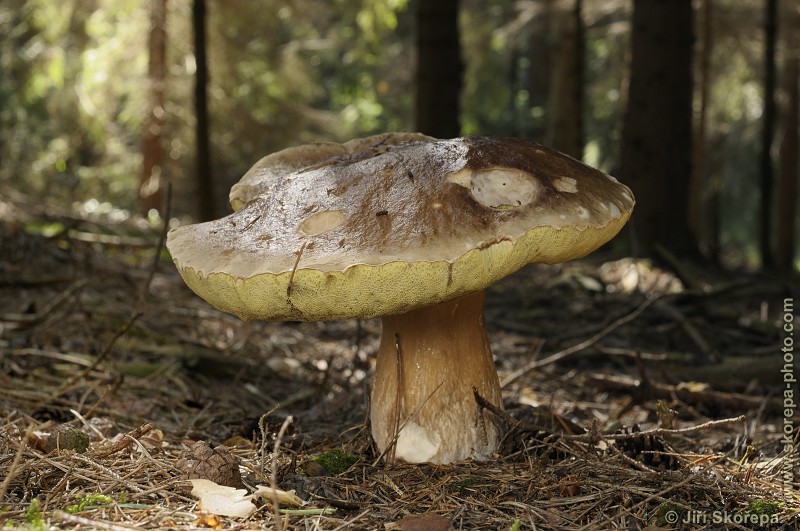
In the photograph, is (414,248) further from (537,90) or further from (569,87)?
(537,90)

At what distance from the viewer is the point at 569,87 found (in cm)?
968

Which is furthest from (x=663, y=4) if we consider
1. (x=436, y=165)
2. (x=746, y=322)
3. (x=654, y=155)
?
(x=436, y=165)

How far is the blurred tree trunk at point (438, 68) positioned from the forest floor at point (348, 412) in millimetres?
1786

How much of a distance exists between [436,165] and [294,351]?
2133 millimetres

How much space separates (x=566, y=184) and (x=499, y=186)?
8.3 inches

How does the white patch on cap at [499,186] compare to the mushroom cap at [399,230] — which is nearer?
the mushroom cap at [399,230]

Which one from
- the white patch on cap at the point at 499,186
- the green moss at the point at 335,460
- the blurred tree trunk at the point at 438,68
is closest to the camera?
the white patch on cap at the point at 499,186

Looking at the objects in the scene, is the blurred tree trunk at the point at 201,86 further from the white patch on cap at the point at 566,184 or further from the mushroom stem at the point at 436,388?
the white patch on cap at the point at 566,184

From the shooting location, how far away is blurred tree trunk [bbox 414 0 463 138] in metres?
6.10

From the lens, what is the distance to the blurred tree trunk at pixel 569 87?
940cm

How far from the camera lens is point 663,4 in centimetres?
580

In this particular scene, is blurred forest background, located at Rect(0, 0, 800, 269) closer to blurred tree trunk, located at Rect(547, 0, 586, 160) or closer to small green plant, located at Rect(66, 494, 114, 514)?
blurred tree trunk, located at Rect(547, 0, 586, 160)

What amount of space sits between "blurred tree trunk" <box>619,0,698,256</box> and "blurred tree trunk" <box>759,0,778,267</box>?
3.71 m

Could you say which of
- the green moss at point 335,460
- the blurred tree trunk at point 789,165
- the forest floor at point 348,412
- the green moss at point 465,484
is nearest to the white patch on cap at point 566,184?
the forest floor at point 348,412
